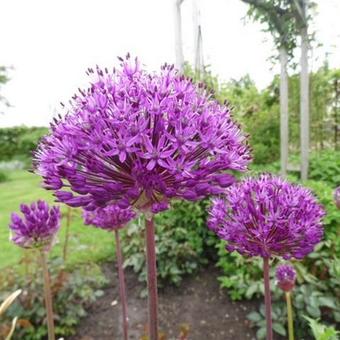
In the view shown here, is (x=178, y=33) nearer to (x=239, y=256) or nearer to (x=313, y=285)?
(x=239, y=256)

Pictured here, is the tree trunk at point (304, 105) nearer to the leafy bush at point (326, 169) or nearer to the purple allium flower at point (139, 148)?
the leafy bush at point (326, 169)

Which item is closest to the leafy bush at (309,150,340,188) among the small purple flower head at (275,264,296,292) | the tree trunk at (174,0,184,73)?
the tree trunk at (174,0,184,73)

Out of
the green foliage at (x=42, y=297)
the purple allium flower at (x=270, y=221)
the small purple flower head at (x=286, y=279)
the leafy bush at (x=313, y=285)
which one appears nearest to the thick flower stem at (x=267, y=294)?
A: the purple allium flower at (x=270, y=221)

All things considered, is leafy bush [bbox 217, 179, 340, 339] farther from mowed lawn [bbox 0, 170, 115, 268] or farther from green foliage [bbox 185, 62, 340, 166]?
green foliage [bbox 185, 62, 340, 166]

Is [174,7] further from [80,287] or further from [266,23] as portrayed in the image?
[80,287]

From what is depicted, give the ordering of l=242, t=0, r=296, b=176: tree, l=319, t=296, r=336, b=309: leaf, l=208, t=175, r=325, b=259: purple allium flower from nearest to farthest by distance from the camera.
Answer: l=208, t=175, r=325, b=259: purple allium flower < l=319, t=296, r=336, b=309: leaf < l=242, t=0, r=296, b=176: tree

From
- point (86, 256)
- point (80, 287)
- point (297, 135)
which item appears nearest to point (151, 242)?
point (80, 287)

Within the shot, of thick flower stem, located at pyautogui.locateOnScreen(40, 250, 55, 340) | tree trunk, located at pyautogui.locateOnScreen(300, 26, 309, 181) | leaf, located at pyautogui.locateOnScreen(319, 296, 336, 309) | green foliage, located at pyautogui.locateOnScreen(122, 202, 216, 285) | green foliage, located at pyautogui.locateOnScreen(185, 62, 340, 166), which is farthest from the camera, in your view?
green foliage, located at pyautogui.locateOnScreen(185, 62, 340, 166)

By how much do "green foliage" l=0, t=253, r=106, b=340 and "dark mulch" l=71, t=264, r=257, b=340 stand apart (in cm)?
18

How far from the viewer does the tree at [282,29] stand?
15.1 ft

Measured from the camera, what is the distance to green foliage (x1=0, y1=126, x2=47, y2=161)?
51.7ft

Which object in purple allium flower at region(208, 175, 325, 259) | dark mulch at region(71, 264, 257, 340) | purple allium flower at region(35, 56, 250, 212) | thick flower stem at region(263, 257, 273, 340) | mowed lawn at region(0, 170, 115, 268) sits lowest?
dark mulch at region(71, 264, 257, 340)

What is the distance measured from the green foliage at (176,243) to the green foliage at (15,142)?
12.4 m

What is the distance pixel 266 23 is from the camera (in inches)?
189
